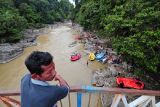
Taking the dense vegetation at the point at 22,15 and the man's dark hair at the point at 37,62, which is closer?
the man's dark hair at the point at 37,62

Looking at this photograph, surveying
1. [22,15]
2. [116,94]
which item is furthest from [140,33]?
[22,15]

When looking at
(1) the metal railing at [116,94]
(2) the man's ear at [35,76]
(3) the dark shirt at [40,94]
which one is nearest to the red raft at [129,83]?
(1) the metal railing at [116,94]

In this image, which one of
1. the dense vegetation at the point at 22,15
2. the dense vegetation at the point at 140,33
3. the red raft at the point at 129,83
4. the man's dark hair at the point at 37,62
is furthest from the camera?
the dense vegetation at the point at 22,15

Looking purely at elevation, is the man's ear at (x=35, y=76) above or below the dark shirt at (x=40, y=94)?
above

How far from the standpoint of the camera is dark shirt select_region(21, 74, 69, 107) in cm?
194

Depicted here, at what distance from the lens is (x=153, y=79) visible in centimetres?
970

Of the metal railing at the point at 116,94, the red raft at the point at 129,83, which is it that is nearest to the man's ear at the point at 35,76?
the metal railing at the point at 116,94

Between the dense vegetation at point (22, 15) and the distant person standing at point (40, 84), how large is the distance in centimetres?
2327

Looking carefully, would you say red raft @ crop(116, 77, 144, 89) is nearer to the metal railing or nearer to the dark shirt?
the metal railing

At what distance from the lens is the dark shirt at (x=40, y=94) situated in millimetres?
1942

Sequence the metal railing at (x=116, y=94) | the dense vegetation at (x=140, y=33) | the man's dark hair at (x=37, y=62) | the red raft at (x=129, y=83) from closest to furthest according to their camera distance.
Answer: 1. the man's dark hair at (x=37, y=62)
2. the metal railing at (x=116, y=94)
3. the dense vegetation at (x=140, y=33)
4. the red raft at (x=129, y=83)

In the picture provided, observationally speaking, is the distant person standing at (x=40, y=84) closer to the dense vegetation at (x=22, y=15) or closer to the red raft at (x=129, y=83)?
the red raft at (x=129, y=83)

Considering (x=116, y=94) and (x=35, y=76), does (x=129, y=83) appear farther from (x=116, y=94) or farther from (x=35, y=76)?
(x=35, y=76)

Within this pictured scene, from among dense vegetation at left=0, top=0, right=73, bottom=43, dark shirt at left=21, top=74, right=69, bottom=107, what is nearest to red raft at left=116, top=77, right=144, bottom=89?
dark shirt at left=21, top=74, right=69, bottom=107
